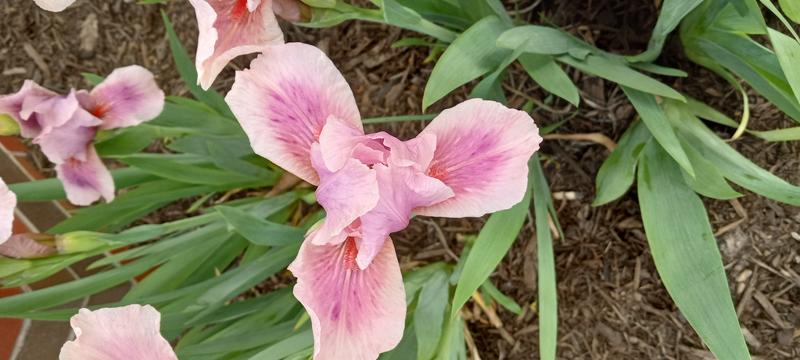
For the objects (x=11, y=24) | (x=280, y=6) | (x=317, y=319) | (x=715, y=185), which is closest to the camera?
(x=317, y=319)

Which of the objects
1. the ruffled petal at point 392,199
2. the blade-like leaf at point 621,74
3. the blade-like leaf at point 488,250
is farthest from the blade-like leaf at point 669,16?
the ruffled petal at point 392,199

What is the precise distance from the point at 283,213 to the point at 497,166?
0.73m

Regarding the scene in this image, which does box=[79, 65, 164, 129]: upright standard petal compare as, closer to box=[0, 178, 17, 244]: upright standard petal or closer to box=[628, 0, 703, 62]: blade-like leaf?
box=[0, 178, 17, 244]: upright standard petal

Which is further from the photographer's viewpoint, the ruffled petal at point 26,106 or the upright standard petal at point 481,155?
the ruffled petal at point 26,106

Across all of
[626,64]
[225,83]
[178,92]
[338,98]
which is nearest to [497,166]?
[338,98]

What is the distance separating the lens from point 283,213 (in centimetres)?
126

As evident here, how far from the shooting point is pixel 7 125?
2.94ft

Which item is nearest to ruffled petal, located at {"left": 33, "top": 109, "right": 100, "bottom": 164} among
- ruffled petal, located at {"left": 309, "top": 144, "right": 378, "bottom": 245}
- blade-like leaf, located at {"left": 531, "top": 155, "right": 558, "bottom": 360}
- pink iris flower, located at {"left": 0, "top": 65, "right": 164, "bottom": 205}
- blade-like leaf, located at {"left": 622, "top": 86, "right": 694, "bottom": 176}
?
pink iris flower, located at {"left": 0, "top": 65, "right": 164, "bottom": 205}

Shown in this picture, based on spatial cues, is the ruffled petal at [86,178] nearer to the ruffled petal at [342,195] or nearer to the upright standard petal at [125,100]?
the upright standard petal at [125,100]

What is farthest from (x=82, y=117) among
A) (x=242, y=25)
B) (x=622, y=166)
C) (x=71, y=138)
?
(x=622, y=166)

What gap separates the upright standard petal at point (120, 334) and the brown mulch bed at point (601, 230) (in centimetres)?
70

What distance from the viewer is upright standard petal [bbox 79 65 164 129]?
948mm

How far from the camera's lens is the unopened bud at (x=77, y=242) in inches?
32.8

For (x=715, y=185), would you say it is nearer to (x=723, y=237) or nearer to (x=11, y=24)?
(x=723, y=237)
